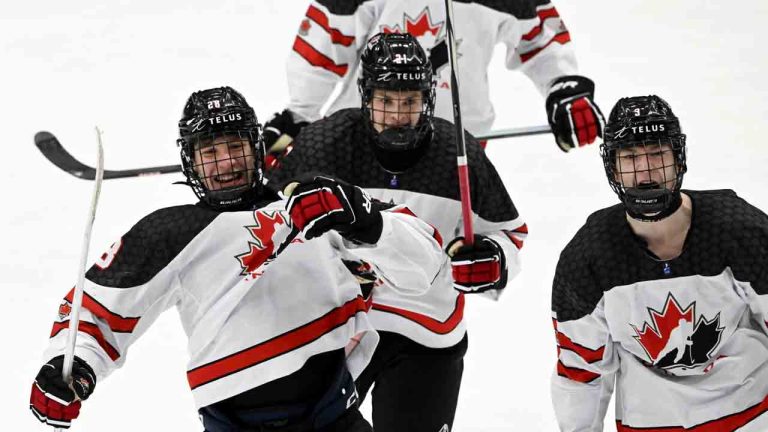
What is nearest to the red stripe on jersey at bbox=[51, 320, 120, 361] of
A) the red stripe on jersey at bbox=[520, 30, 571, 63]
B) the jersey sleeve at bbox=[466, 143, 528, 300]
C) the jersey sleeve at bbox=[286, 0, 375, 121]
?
the jersey sleeve at bbox=[466, 143, 528, 300]

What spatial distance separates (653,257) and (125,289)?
1.06m

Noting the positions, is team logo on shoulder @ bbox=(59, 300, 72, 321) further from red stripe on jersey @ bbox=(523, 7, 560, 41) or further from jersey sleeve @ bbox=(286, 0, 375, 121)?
red stripe on jersey @ bbox=(523, 7, 560, 41)

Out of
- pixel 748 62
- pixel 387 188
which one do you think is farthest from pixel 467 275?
pixel 748 62

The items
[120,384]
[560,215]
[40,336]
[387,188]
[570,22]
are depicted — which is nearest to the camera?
[387,188]

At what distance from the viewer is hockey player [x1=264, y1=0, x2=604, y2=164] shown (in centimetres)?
419

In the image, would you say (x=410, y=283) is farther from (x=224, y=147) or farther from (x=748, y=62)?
(x=748, y=62)

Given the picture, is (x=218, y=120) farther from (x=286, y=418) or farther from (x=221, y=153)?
(x=286, y=418)

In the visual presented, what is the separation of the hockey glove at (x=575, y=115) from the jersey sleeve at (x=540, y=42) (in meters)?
0.16

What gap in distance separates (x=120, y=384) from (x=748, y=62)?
3333 millimetres

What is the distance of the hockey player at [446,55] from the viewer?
165 inches

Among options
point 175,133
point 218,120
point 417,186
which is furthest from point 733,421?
point 175,133

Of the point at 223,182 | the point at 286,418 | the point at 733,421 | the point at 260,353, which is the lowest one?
the point at 733,421

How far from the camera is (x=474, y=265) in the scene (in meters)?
3.30

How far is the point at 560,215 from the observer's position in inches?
209
